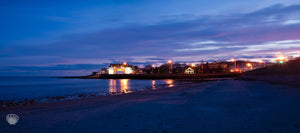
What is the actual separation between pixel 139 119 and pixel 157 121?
858mm

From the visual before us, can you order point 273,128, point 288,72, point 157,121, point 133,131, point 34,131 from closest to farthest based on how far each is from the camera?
1. point 273,128
2. point 133,131
3. point 34,131
4. point 157,121
5. point 288,72

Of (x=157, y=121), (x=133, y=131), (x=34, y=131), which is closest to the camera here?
(x=133, y=131)

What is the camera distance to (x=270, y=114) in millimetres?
7961

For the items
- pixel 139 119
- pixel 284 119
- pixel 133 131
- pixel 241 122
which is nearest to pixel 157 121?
pixel 139 119

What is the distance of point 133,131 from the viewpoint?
661cm

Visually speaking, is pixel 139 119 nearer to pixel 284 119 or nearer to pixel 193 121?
pixel 193 121

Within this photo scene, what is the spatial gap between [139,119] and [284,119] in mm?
5127

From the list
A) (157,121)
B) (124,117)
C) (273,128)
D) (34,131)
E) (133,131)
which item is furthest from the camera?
(124,117)

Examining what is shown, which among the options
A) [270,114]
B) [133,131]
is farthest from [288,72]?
[133,131]

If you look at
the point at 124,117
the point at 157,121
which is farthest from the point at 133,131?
the point at 124,117

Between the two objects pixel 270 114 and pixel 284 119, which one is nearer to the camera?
pixel 284 119

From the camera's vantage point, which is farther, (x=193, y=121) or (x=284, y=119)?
(x=193, y=121)

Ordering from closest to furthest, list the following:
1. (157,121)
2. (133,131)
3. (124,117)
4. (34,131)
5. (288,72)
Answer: (133,131), (34,131), (157,121), (124,117), (288,72)

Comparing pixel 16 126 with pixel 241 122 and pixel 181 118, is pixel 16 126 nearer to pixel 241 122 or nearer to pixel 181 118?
pixel 181 118
